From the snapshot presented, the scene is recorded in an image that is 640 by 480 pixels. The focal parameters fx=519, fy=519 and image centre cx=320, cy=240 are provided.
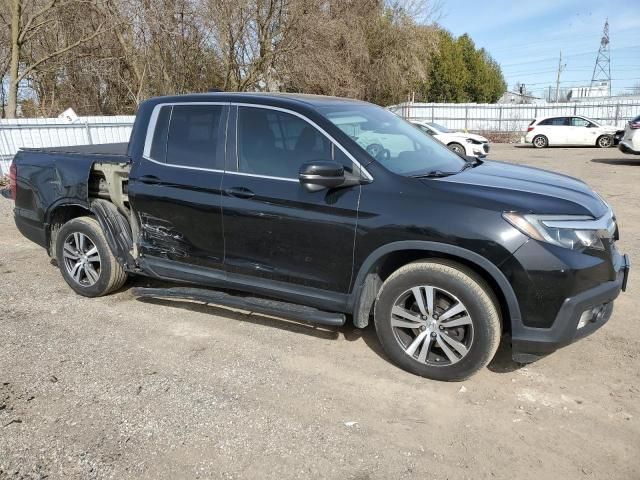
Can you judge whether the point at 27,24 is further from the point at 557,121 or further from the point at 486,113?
the point at 486,113

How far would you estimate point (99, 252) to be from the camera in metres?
4.73

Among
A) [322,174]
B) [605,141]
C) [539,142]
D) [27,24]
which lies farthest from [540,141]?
[322,174]

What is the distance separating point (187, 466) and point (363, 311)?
59.6 inches

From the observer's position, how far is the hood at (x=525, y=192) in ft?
10.3

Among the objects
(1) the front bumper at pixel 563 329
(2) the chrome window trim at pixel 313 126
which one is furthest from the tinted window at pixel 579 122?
(2) the chrome window trim at pixel 313 126

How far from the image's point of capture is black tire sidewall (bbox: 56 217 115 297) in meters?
4.71

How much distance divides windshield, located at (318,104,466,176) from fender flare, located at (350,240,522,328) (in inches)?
21.5

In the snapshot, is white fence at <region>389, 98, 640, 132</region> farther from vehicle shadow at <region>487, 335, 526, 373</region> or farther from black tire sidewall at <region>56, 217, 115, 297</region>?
vehicle shadow at <region>487, 335, 526, 373</region>

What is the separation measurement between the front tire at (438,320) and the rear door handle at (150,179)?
2053mm

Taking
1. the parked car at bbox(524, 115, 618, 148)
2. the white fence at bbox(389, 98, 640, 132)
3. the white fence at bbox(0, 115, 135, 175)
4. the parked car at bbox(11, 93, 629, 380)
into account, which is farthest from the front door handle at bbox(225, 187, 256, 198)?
the white fence at bbox(389, 98, 640, 132)

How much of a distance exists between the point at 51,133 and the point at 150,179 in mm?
11359

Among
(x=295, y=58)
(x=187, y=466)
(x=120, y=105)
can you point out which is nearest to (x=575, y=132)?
(x=295, y=58)

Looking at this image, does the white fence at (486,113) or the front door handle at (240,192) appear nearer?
the front door handle at (240,192)

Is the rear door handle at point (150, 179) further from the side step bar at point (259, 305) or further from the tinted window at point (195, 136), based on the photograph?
the side step bar at point (259, 305)
